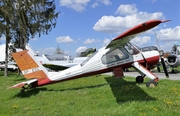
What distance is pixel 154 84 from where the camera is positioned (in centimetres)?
921

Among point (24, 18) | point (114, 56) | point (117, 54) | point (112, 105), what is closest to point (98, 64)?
point (114, 56)

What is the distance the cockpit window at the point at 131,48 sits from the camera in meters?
10.4

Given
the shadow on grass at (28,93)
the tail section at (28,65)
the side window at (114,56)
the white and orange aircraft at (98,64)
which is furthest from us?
the side window at (114,56)

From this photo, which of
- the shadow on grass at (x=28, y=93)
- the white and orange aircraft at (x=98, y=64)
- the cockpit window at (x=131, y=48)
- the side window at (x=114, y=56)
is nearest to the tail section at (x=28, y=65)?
the white and orange aircraft at (x=98, y=64)

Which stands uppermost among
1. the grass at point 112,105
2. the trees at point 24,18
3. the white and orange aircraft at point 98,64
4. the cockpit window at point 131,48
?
the trees at point 24,18

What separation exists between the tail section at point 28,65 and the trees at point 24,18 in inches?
531

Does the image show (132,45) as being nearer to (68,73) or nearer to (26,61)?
(68,73)

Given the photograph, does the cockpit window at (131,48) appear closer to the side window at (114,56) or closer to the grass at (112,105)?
the side window at (114,56)

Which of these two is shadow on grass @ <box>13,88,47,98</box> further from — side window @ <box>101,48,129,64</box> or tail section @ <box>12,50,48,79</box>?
side window @ <box>101,48,129,64</box>

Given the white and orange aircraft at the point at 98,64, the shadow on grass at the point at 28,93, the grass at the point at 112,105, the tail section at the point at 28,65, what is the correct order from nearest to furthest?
the grass at the point at 112,105 < the shadow on grass at the point at 28,93 < the tail section at the point at 28,65 < the white and orange aircraft at the point at 98,64

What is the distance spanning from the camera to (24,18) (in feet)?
76.0

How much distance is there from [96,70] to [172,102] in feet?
14.6

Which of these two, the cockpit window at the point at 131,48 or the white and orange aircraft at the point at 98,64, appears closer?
the white and orange aircraft at the point at 98,64

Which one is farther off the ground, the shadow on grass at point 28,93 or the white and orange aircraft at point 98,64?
the white and orange aircraft at point 98,64
